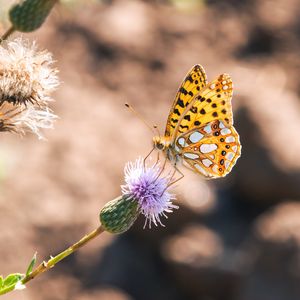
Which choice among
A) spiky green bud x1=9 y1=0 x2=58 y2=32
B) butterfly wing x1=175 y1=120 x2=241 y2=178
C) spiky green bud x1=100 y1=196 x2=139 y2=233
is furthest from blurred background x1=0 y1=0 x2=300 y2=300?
spiky green bud x1=9 y1=0 x2=58 y2=32

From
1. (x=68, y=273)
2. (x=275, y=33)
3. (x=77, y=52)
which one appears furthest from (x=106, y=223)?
(x=275, y=33)

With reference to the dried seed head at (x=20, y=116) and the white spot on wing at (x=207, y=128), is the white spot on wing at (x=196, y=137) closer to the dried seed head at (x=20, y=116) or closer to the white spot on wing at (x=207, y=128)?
the white spot on wing at (x=207, y=128)

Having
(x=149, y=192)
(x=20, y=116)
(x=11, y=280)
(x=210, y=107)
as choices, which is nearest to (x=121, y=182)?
(x=210, y=107)

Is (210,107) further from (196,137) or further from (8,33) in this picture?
(8,33)

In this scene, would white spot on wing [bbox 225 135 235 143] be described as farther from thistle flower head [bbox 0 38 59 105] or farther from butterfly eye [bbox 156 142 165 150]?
thistle flower head [bbox 0 38 59 105]

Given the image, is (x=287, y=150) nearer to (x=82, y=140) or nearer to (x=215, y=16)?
(x=82, y=140)

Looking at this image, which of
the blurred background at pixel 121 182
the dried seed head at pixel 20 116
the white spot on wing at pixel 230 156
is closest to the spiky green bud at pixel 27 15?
the dried seed head at pixel 20 116
